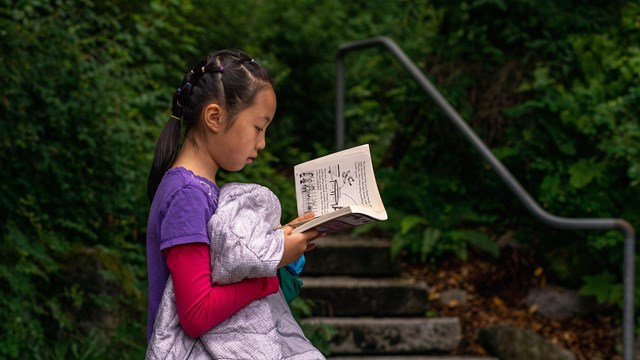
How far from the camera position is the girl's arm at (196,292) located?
2035 millimetres

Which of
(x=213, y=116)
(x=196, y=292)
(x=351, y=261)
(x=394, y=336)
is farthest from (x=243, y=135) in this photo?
(x=351, y=261)

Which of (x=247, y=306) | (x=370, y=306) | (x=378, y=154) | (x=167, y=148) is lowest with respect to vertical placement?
(x=370, y=306)

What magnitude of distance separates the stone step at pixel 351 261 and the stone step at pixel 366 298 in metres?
0.27

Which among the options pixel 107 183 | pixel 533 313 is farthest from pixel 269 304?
pixel 533 313

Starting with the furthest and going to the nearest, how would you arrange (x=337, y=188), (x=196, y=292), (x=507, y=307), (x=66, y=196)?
(x=507, y=307) → (x=66, y=196) → (x=337, y=188) → (x=196, y=292)

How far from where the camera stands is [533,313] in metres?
5.89

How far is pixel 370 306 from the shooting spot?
5.75 metres

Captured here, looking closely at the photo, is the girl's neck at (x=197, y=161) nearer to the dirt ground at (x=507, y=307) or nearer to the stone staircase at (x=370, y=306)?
the stone staircase at (x=370, y=306)

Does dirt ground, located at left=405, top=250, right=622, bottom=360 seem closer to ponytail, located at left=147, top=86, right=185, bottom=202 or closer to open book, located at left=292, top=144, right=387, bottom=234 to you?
open book, located at left=292, top=144, right=387, bottom=234

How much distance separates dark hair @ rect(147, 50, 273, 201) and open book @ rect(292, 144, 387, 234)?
0.23 metres

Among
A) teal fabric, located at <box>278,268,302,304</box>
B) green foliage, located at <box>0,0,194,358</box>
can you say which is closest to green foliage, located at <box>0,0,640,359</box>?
green foliage, located at <box>0,0,194,358</box>

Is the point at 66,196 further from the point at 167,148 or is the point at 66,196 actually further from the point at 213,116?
the point at 213,116

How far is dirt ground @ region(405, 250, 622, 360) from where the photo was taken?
5.66 m

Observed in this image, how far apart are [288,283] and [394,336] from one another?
10.4 ft
